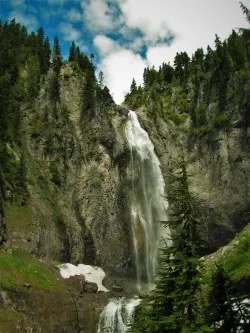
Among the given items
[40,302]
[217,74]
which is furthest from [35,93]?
[40,302]

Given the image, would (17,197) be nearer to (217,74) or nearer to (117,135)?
(117,135)

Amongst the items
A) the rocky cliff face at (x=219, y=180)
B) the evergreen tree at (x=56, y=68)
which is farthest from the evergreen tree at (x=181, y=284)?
the evergreen tree at (x=56, y=68)

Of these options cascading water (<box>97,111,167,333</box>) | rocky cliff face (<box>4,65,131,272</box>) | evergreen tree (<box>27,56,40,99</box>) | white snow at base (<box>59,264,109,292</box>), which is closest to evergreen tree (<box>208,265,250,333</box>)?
white snow at base (<box>59,264,109,292</box>)

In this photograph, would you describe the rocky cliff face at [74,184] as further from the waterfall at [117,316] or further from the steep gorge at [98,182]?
→ the waterfall at [117,316]

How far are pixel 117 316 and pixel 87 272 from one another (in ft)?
40.7

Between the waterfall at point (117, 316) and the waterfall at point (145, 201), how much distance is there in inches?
454

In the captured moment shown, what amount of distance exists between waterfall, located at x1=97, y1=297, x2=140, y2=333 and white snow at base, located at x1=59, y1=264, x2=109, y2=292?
6.69 meters

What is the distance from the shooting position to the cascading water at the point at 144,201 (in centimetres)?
5831

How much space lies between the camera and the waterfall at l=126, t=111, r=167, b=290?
58566 mm

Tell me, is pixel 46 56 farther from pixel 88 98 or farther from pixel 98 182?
pixel 98 182

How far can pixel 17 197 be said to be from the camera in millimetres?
51781

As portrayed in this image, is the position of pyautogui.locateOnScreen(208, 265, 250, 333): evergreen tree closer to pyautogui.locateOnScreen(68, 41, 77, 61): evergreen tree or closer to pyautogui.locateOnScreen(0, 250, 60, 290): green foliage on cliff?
pyautogui.locateOnScreen(0, 250, 60, 290): green foliage on cliff

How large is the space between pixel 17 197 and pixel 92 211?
13.2 meters

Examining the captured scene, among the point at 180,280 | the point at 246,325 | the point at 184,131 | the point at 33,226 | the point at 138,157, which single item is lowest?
the point at 246,325
